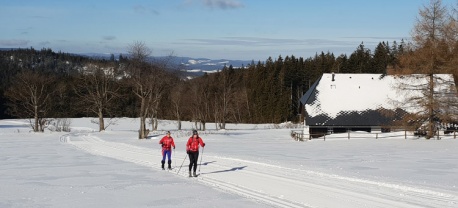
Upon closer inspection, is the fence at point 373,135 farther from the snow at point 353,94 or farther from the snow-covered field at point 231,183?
the snow-covered field at point 231,183

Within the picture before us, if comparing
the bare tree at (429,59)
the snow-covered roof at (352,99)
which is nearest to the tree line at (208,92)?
the snow-covered roof at (352,99)

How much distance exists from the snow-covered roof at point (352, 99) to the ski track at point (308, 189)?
28643 mm

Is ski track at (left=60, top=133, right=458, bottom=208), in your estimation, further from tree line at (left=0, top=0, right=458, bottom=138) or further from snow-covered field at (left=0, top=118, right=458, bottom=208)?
tree line at (left=0, top=0, right=458, bottom=138)

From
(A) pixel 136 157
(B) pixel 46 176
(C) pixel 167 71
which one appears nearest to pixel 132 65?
(C) pixel 167 71

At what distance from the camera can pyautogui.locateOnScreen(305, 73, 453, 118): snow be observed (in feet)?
168

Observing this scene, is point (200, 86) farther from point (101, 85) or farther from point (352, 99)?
point (352, 99)

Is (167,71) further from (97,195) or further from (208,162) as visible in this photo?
(97,195)

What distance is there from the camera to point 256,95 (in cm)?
10162

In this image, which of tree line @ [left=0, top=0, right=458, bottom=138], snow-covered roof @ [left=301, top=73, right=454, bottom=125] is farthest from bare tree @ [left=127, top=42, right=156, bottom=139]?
snow-covered roof @ [left=301, top=73, right=454, bottom=125]

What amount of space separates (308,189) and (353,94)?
1569 inches

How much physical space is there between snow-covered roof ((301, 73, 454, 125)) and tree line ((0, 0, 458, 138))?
149 inches

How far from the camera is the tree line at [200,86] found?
134 ft

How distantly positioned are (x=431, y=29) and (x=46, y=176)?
105 ft

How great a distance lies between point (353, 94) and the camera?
5388 cm
